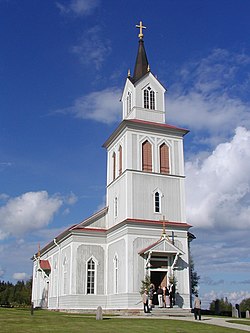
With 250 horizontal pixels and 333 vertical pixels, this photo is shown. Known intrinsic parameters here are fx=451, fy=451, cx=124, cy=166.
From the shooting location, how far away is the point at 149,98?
131 ft

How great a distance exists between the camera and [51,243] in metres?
46.5

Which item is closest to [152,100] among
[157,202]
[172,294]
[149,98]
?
[149,98]

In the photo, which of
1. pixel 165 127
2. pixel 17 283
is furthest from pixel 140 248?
pixel 17 283

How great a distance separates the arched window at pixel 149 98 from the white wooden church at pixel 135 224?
0.29 feet

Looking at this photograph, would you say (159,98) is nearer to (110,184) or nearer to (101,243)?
(110,184)

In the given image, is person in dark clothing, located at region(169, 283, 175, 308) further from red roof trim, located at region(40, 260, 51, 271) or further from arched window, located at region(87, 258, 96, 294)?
red roof trim, located at region(40, 260, 51, 271)

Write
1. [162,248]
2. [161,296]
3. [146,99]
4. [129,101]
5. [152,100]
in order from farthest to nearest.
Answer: [129,101]
[152,100]
[146,99]
[162,248]
[161,296]

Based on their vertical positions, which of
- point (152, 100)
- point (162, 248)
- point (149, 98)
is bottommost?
point (162, 248)

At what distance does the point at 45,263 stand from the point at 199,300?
2408cm

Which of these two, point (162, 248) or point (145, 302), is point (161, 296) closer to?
point (145, 302)

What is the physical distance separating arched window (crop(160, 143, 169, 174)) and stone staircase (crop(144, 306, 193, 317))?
36.9 ft

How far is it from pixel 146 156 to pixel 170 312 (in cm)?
1273

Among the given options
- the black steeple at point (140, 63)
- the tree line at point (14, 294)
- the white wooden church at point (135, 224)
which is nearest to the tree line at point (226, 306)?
the white wooden church at point (135, 224)

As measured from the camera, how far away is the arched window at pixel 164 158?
37.7 meters
